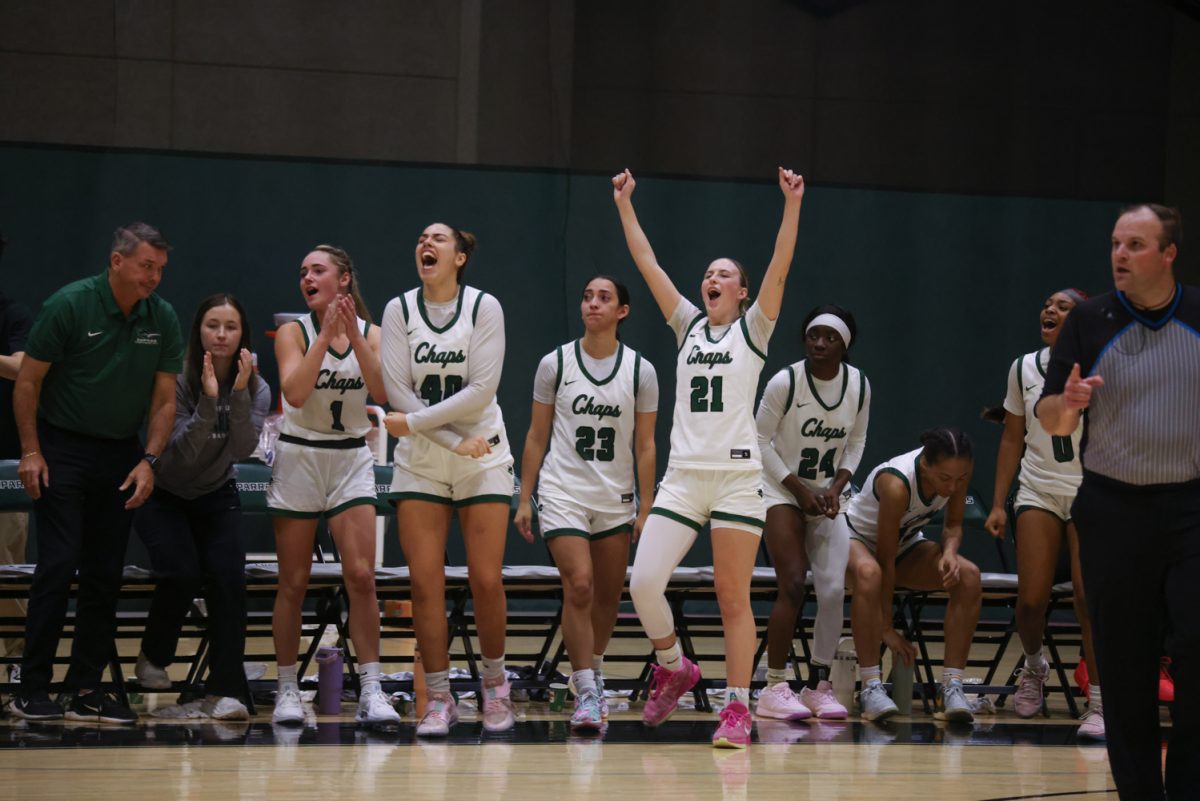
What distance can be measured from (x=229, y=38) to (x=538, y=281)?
2.64 m

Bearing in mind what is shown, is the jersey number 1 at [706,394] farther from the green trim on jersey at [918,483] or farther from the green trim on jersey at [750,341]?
the green trim on jersey at [918,483]

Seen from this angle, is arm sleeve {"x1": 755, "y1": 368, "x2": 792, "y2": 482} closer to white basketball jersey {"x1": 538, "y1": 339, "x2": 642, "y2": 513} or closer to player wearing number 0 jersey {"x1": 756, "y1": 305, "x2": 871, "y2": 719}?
player wearing number 0 jersey {"x1": 756, "y1": 305, "x2": 871, "y2": 719}

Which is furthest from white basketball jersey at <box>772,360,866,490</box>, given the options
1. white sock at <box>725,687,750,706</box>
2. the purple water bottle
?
the purple water bottle

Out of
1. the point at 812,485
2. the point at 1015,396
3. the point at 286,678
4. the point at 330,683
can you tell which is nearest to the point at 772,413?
the point at 812,485

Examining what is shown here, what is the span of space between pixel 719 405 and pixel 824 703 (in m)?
1.50

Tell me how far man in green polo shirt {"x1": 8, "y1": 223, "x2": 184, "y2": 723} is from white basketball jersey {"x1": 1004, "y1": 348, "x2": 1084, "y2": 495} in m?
3.66

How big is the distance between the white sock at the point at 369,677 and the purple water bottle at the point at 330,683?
34cm

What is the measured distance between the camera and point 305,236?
362 inches

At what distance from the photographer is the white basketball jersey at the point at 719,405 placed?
198 inches

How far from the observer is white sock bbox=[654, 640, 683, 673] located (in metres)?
5.19

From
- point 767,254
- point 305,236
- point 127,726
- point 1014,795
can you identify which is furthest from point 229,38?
point 1014,795

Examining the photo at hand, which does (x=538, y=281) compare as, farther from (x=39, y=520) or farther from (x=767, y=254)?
(x=39, y=520)

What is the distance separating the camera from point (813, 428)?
5875mm

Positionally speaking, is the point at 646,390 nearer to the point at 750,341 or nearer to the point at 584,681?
the point at 750,341
